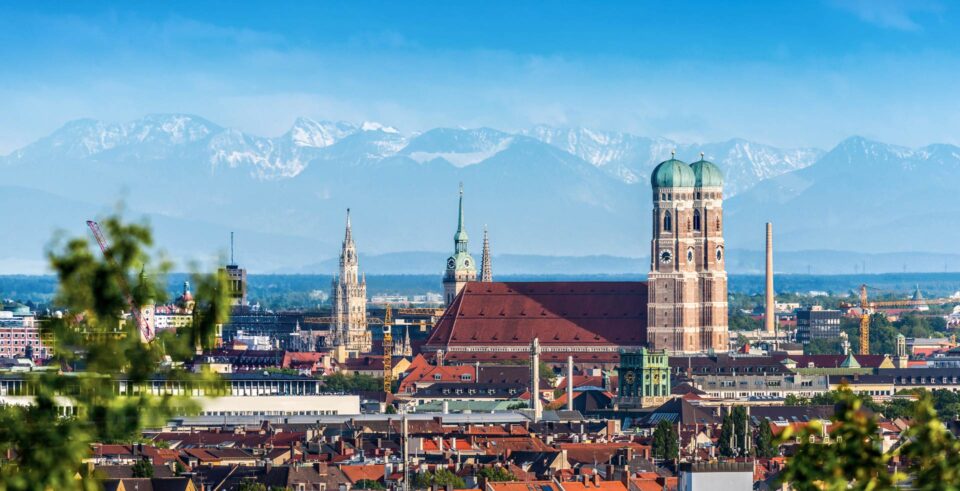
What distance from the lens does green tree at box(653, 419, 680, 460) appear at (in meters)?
93.2

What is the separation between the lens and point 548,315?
555ft

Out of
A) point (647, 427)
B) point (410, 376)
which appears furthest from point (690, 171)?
point (647, 427)

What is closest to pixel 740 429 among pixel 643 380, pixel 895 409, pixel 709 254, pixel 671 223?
pixel 895 409

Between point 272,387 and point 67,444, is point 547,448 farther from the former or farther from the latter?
point 67,444

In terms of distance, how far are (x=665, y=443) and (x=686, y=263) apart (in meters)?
68.1

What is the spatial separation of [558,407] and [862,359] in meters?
43.3

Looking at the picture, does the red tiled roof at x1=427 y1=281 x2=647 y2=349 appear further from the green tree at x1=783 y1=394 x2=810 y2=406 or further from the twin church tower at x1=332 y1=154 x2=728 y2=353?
the green tree at x1=783 y1=394 x2=810 y2=406

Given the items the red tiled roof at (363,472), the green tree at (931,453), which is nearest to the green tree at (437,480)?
the red tiled roof at (363,472)

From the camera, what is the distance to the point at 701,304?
163625mm

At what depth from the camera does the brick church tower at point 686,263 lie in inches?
6388

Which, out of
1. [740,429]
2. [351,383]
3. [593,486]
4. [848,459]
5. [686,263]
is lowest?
[593,486]

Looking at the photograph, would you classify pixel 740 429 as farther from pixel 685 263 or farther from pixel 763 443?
pixel 685 263

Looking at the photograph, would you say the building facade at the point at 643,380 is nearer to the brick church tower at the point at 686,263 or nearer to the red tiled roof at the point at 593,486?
the brick church tower at the point at 686,263

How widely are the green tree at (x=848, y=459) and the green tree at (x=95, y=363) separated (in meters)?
3.73
